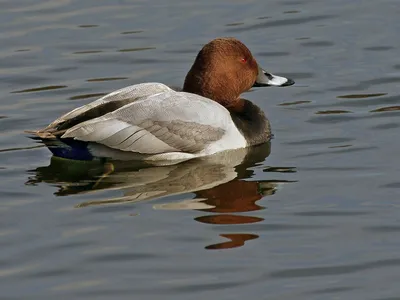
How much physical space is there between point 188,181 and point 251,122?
3.94 feet

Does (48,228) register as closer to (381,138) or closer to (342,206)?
(342,206)

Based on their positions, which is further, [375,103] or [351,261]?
[375,103]

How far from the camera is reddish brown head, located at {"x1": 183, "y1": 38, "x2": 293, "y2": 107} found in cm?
990

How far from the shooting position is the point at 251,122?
Result: 995 cm

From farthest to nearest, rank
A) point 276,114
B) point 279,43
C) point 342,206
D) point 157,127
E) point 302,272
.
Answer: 1. point 279,43
2. point 276,114
3. point 157,127
4. point 342,206
5. point 302,272

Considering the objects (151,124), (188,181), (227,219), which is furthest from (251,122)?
(227,219)

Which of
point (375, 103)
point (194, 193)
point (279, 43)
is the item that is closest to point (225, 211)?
point (194, 193)

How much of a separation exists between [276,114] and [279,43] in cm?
186

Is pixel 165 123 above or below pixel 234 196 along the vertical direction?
above

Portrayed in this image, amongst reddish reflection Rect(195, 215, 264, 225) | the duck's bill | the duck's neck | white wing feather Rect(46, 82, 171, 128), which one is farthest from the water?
white wing feather Rect(46, 82, 171, 128)

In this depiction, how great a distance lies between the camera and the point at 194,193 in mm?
8648

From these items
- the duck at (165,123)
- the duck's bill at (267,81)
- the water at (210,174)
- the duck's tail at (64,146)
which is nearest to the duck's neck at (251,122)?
the duck at (165,123)

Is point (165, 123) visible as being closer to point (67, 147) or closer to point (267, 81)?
point (67, 147)

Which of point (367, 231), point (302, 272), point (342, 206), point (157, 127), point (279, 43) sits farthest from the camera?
point (279, 43)
